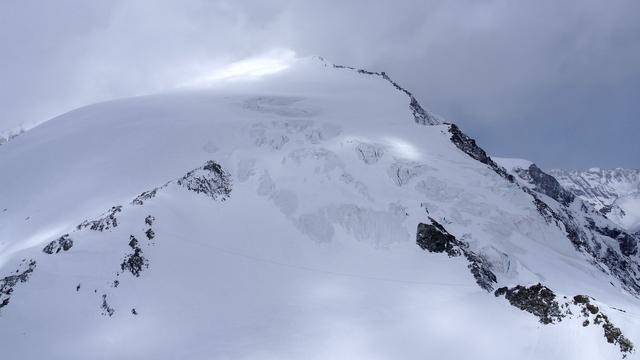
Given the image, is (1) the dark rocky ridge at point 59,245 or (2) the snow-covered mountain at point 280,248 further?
(1) the dark rocky ridge at point 59,245

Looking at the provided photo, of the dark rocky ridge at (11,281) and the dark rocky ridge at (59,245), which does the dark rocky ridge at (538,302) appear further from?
the dark rocky ridge at (11,281)

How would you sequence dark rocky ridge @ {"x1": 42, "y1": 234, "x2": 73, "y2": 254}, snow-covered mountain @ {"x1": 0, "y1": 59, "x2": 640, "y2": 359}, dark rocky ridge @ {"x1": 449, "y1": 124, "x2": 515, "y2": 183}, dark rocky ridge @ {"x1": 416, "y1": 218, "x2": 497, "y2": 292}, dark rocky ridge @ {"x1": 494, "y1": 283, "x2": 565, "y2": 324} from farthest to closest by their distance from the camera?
1. dark rocky ridge @ {"x1": 449, "y1": 124, "x2": 515, "y2": 183}
2. dark rocky ridge @ {"x1": 416, "y1": 218, "x2": 497, "y2": 292}
3. dark rocky ridge @ {"x1": 494, "y1": 283, "x2": 565, "y2": 324}
4. dark rocky ridge @ {"x1": 42, "y1": 234, "x2": 73, "y2": 254}
5. snow-covered mountain @ {"x1": 0, "y1": 59, "x2": 640, "y2": 359}

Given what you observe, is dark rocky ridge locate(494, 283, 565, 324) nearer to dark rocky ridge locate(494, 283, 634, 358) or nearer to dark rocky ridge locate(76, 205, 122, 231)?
dark rocky ridge locate(494, 283, 634, 358)

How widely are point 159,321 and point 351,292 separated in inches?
639

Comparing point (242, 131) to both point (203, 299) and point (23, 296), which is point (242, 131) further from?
point (23, 296)

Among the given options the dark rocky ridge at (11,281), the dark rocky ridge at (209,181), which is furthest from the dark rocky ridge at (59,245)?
the dark rocky ridge at (209,181)

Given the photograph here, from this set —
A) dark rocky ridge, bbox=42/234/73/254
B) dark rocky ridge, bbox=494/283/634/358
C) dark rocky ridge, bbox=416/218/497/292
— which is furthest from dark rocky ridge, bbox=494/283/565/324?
dark rocky ridge, bbox=42/234/73/254

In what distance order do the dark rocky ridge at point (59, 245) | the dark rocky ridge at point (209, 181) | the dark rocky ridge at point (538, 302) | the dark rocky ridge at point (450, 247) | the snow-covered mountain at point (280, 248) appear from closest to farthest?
the snow-covered mountain at point (280, 248), the dark rocky ridge at point (59, 245), the dark rocky ridge at point (538, 302), the dark rocky ridge at point (450, 247), the dark rocky ridge at point (209, 181)

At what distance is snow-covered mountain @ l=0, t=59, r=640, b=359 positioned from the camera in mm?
44344

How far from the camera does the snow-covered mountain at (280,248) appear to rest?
44344mm

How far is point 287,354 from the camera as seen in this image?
43188mm

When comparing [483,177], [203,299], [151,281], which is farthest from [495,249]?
[151,281]

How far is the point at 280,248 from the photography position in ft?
181

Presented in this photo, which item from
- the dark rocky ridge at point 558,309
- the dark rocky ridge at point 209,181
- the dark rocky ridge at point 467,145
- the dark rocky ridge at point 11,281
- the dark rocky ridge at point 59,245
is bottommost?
the dark rocky ridge at point 558,309
